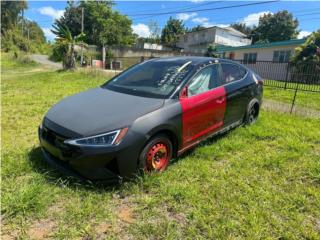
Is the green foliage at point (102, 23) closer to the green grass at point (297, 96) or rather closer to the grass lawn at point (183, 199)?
the green grass at point (297, 96)

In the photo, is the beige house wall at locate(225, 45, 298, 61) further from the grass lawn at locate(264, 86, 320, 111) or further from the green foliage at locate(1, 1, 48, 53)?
the green foliage at locate(1, 1, 48, 53)

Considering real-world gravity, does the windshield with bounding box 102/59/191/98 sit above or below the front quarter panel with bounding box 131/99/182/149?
above

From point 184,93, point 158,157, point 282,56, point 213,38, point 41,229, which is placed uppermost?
point 213,38

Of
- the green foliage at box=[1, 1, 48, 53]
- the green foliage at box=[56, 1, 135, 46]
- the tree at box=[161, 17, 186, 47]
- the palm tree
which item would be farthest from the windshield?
the tree at box=[161, 17, 186, 47]

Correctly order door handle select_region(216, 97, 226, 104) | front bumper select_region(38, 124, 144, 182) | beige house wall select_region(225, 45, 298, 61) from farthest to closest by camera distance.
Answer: beige house wall select_region(225, 45, 298, 61)
door handle select_region(216, 97, 226, 104)
front bumper select_region(38, 124, 144, 182)

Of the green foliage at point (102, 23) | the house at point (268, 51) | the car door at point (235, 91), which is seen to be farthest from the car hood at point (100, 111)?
the green foliage at point (102, 23)

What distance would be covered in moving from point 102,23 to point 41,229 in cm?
4562

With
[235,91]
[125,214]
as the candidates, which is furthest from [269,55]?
[125,214]

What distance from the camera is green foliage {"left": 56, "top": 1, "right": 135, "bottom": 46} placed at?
145ft

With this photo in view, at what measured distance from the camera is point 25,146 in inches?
171

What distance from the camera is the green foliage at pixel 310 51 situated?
57.3ft

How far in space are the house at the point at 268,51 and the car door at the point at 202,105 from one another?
700 inches

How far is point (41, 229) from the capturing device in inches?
99.2

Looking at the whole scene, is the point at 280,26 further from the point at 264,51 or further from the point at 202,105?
the point at 202,105
